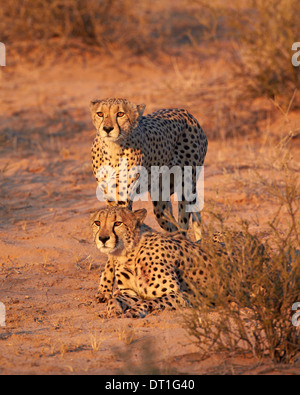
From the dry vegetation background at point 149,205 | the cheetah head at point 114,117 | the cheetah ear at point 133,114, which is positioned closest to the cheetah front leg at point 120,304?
the dry vegetation background at point 149,205

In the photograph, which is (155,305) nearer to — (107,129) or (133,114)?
(107,129)

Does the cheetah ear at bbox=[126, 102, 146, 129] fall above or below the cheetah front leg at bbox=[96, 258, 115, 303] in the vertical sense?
above

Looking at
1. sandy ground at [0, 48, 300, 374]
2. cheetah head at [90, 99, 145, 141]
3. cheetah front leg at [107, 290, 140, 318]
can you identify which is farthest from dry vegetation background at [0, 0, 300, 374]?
cheetah head at [90, 99, 145, 141]

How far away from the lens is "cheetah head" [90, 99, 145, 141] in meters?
5.43

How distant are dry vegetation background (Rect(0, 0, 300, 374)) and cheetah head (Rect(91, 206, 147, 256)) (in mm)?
461

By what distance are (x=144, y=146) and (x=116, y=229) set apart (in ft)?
3.50

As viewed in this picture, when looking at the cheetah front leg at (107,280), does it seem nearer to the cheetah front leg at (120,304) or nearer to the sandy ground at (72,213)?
the sandy ground at (72,213)

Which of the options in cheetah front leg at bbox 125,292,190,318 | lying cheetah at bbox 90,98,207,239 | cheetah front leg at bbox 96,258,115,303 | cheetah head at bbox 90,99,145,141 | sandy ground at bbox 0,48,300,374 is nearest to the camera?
sandy ground at bbox 0,48,300,374

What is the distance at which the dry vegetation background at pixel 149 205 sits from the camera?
407cm

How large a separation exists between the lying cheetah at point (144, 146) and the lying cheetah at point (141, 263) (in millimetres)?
476

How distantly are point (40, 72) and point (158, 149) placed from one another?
642 centimetres

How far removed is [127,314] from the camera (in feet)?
15.6

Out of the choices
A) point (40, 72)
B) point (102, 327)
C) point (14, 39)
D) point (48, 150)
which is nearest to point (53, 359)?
point (102, 327)

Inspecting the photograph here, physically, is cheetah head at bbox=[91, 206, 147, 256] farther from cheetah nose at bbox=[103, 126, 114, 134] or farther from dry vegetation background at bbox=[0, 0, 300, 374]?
cheetah nose at bbox=[103, 126, 114, 134]
